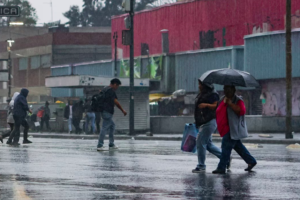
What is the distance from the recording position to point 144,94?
34.8 metres

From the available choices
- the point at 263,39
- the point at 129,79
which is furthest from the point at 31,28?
the point at 129,79

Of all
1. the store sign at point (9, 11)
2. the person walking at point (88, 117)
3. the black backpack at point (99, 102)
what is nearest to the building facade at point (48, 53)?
the person walking at point (88, 117)

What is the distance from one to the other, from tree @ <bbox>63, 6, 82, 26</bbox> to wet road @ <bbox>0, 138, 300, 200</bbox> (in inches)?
4366

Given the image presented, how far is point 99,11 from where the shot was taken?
122312mm

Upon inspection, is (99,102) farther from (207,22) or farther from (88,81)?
(207,22)

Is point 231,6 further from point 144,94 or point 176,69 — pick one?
point 144,94

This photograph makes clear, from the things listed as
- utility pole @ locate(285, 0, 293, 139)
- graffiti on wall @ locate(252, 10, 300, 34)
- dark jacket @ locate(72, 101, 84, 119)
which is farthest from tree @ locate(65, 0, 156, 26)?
utility pole @ locate(285, 0, 293, 139)

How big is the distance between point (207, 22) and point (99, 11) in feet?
231

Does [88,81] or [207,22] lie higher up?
[207,22]

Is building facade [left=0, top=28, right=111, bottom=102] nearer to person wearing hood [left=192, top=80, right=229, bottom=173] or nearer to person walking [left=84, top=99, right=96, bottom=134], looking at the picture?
person walking [left=84, top=99, right=96, bottom=134]

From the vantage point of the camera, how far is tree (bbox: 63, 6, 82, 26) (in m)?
127

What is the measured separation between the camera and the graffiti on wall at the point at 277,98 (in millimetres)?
39969

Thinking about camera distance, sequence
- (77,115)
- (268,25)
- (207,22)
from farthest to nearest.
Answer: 1. (207,22)
2. (268,25)
3. (77,115)

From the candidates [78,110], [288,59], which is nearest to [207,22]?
[78,110]
